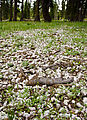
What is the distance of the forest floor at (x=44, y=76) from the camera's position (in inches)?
133

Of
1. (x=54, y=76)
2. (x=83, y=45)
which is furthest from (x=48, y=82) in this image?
(x=83, y=45)

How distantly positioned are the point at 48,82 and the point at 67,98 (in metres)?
1.00

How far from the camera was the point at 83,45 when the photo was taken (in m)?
7.29

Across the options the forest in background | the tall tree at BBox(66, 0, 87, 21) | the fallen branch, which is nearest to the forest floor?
the fallen branch

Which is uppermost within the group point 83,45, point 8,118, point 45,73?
point 83,45

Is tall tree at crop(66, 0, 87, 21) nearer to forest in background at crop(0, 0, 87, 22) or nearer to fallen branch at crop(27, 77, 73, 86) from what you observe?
forest in background at crop(0, 0, 87, 22)

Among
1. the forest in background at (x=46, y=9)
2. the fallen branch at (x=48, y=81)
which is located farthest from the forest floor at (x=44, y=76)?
the forest in background at (x=46, y=9)

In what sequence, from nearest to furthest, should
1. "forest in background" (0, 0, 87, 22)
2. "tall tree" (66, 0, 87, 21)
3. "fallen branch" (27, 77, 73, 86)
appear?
1. "fallen branch" (27, 77, 73, 86)
2. "forest in background" (0, 0, 87, 22)
3. "tall tree" (66, 0, 87, 21)

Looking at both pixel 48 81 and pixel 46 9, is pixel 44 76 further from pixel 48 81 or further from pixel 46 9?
pixel 46 9

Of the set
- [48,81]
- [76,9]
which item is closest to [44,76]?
[48,81]

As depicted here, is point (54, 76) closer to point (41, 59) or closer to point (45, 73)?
point (45, 73)

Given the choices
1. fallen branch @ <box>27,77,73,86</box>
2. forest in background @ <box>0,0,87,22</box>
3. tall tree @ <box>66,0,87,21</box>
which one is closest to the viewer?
fallen branch @ <box>27,77,73,86</box>

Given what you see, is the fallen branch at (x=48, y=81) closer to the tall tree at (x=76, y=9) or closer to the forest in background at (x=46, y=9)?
the forest in background at (x=46, y=9)

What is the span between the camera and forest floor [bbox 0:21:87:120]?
11.1 feet
